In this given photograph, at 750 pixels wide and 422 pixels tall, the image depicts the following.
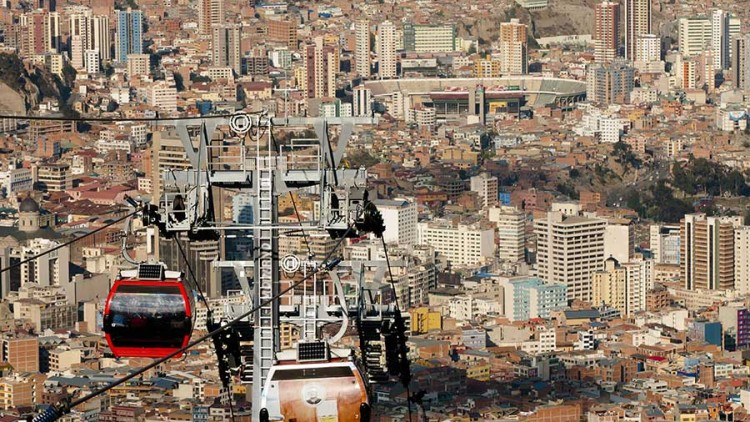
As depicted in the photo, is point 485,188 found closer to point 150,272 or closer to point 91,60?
point 91,60

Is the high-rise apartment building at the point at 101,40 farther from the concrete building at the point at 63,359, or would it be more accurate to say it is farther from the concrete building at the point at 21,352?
the concrete building at the point at 63,359

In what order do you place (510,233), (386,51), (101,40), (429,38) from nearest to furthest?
(510,233), (101,40), (386,51), (429,38)

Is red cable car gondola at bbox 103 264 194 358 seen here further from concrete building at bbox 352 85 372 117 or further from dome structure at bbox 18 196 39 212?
concrete building at bbox 352 85 372 117

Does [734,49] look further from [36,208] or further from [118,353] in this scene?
[118,353]

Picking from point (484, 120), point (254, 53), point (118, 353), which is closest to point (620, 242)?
point (484, 120)

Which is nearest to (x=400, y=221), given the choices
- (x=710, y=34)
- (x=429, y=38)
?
(x=429, y=38)

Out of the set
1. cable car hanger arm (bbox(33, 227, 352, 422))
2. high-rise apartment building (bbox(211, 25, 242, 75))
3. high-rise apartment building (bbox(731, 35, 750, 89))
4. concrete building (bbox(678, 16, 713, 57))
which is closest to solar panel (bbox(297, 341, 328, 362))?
cable car hanger arm (bbox(33, 227, 352, 422))
